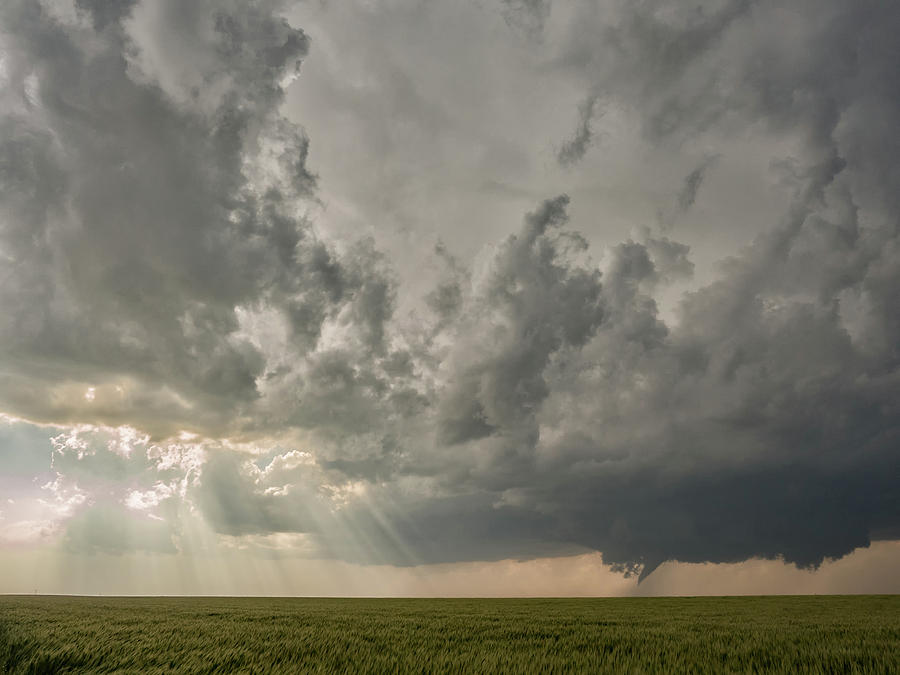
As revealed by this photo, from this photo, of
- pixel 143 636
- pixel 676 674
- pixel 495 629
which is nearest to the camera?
pixel 676 674

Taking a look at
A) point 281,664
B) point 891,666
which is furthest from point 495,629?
point 891,666

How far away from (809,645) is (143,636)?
58.4 ft

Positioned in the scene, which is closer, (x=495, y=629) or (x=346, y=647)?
(x=346, y=647)

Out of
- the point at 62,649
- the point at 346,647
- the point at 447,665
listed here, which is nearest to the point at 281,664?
the point at 346,647

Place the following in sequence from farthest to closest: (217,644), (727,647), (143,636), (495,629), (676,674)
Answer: (495,629)
(143,636)
(217,644)
(727,647)
(676,674)

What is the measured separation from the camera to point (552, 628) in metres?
16.6

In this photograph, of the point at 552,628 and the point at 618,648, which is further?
the point at 552,628

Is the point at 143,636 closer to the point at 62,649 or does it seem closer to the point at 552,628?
the point at 62,649

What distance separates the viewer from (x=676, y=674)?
8.86 m

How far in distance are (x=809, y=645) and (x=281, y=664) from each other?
12.6m

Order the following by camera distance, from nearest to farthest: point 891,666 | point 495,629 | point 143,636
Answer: point 891,666 < point 143,636 < point 495,629

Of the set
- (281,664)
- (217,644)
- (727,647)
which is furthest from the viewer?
(217,644)

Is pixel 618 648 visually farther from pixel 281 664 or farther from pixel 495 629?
pixel 281 664

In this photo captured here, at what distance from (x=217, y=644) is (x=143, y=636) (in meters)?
3.27
